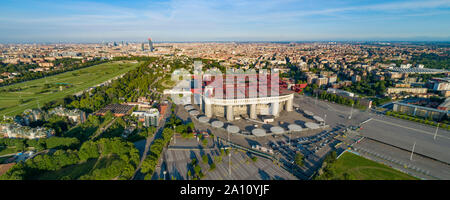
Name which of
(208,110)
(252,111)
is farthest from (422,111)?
(208,110)

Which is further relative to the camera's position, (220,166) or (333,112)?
(333,112)

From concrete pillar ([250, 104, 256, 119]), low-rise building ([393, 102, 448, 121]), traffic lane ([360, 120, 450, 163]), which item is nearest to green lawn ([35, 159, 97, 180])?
concrete pillar ([250, 104, 256, 119])

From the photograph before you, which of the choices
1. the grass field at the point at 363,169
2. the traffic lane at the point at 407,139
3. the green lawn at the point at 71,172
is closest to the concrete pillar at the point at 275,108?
the traffic lane at the point at 407,139

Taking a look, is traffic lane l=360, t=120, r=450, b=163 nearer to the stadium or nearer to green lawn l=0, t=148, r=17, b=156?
the stadium

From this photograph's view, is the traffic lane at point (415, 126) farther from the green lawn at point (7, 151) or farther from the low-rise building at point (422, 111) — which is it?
the green lawn at point (7, 151)

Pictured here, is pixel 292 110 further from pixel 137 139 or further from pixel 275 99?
pixel 137 139

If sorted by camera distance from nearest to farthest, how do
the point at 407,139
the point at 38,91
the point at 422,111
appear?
the point at 407,139, the point at 422,111, the point at 38,91

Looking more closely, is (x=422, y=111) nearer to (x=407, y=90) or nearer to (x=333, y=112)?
(x=333, y=112)
